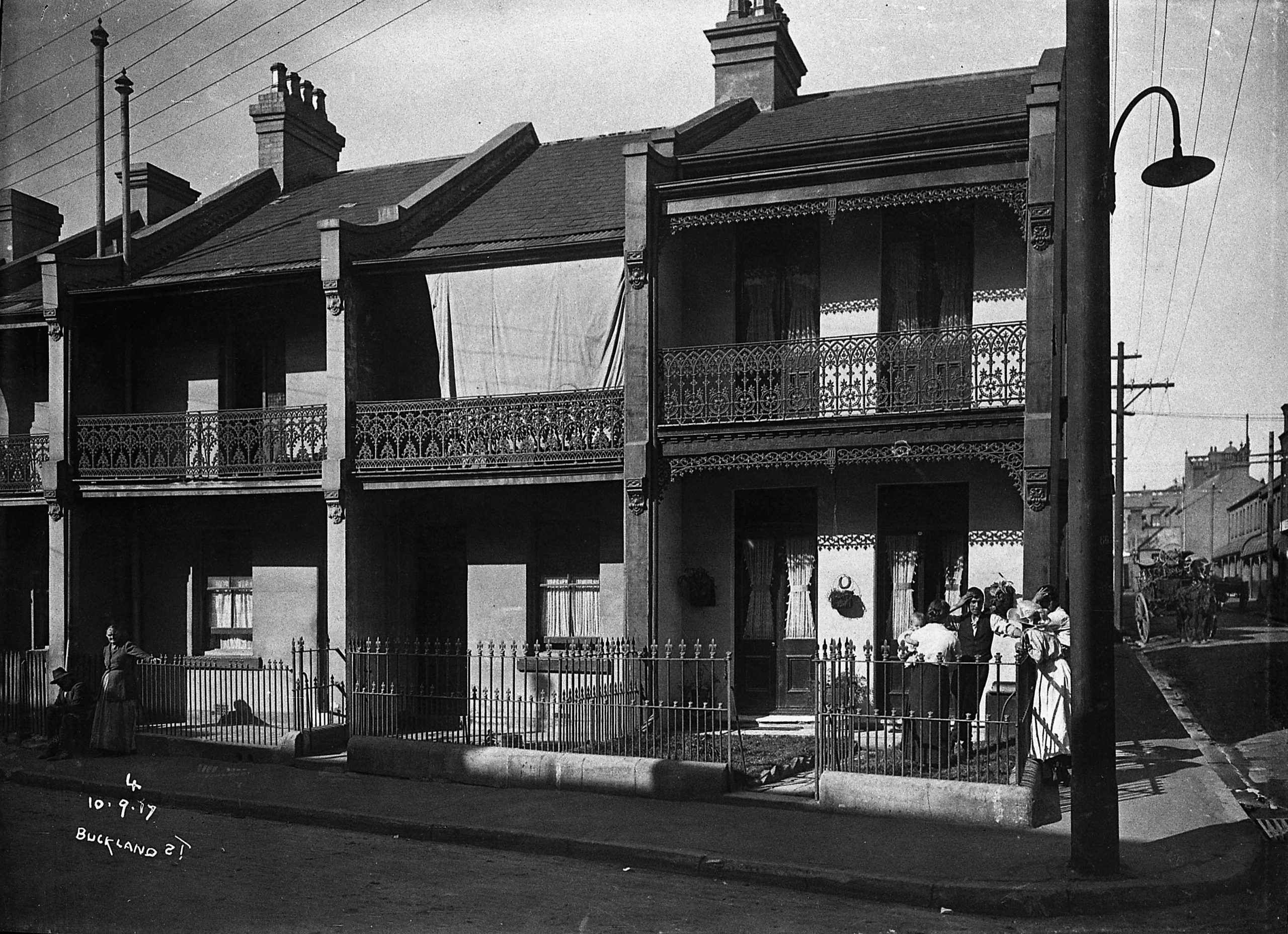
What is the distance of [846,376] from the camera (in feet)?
47.3

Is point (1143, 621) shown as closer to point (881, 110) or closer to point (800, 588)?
point (800, 588)

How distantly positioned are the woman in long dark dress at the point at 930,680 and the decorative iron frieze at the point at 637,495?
4.00m

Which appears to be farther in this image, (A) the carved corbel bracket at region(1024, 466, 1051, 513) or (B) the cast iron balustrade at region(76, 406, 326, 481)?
(B) the cast iron balustrade at region(76, 406, 326, 481)

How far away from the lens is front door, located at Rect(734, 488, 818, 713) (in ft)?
49.3

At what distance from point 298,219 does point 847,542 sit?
36.8 feet

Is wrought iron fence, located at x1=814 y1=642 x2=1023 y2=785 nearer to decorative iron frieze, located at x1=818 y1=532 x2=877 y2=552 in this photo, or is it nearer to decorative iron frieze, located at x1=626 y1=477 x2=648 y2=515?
decorative iron frieze, located at x1=818 y1=532 x2=877 y2=552

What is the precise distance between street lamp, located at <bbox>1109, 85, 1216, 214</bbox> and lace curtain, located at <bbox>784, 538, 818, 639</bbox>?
24.8 feet

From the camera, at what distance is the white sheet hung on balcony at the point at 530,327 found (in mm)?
15180

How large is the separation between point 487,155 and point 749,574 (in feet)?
28.8

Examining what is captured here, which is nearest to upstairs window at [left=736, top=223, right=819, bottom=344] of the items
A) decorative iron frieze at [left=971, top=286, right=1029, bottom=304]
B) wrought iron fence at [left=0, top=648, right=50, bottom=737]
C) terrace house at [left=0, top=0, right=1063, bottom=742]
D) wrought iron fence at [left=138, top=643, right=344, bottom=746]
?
terrace house at [left=0, top=0, right=1063, bottom=742]

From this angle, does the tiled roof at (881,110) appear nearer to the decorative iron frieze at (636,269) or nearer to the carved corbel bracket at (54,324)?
the decorative iron frieze at (636,269)

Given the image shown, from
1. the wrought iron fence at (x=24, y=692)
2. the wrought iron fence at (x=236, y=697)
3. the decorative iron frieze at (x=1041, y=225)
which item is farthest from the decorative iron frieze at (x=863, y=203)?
the wrought iron fence at (x=24, y=692)

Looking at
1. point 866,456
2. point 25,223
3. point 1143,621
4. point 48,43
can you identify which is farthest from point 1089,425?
point 1143,621

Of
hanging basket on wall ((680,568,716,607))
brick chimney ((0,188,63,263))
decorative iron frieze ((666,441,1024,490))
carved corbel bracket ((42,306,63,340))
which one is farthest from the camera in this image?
brick chimney ((0,188,63,263))
